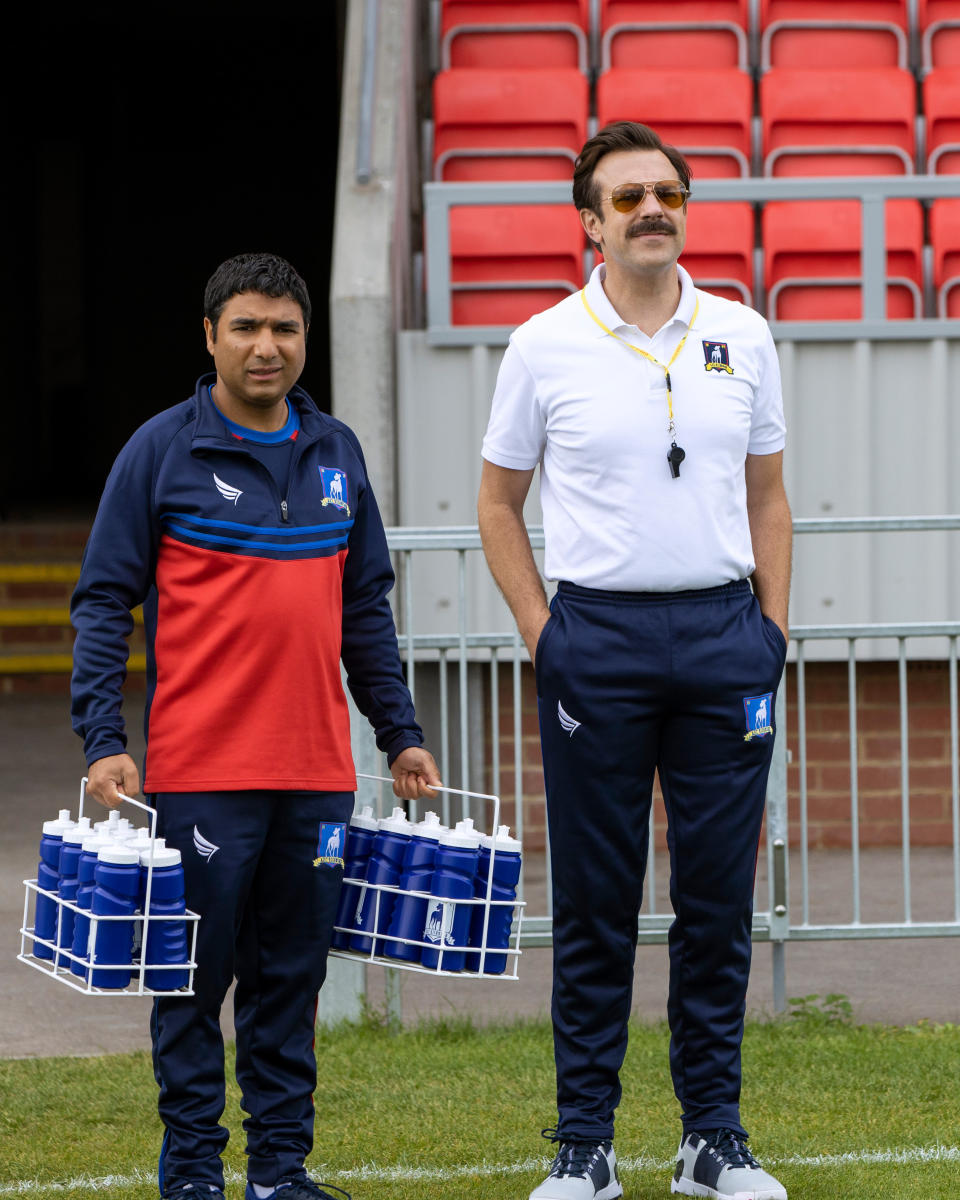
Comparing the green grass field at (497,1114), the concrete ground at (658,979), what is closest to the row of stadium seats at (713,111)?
the concrete ground at (658,979)

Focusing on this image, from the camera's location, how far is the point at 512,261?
7.87m

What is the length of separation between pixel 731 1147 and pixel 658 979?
6.81ft

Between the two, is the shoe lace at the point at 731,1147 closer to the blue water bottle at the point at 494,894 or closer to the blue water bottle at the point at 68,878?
the blue water bottle at the point at 494,894

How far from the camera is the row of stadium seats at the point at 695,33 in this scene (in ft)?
30.7

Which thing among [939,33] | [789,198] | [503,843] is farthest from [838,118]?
[503,843]

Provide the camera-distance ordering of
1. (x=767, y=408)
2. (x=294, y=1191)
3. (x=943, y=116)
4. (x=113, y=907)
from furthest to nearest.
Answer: (x=943, y=116) → (x=767, y=408) → (x=294, y=1191) → (x=113, y=907)

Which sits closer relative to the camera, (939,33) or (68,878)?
(68,878)

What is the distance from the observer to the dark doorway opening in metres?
18.8

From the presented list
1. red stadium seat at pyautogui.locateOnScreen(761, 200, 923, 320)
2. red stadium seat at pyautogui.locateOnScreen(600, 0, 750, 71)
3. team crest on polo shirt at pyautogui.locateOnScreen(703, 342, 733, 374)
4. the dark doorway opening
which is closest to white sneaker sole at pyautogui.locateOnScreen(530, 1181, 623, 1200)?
team crest on polo shirt at pyautogui.locateOnScreen(703, 342, 733, 374)

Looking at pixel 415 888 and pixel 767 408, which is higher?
pixel 767 408

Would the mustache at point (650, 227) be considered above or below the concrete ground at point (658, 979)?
above

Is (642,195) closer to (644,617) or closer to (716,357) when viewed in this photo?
(716,357)

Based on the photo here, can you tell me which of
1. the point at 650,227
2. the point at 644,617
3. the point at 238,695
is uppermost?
the point at 650,227

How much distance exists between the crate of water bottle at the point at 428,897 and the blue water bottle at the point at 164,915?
1.44 feet
